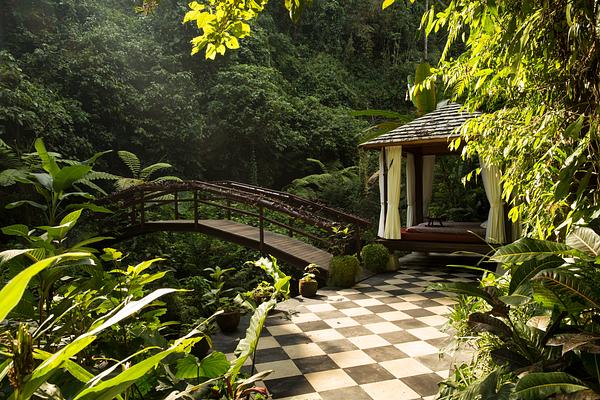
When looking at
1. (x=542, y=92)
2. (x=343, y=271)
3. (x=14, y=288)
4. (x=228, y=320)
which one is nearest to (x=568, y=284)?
(x=542, y=92)

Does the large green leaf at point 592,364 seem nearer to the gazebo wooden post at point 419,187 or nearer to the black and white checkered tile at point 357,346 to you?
the black and white checkered tile at point 357,346

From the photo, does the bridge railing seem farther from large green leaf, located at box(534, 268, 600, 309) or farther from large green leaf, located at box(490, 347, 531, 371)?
large green leaf, located at box(534, 268, 600, 309)

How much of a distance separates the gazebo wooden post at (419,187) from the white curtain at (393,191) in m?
1.60

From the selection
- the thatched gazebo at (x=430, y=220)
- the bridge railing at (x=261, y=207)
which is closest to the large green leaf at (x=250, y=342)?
the bridge railing at (x=261, y=207)

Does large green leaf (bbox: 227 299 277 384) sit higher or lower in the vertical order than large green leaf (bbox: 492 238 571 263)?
lower

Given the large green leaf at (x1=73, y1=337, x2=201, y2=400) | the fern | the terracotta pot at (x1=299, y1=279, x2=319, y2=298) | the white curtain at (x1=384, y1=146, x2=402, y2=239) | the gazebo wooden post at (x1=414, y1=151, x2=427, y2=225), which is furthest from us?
the fern

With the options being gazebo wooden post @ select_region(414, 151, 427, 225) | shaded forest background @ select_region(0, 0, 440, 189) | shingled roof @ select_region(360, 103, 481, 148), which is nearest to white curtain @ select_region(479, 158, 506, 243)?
shingled roof @ select_region(360, 103, 481, 148)

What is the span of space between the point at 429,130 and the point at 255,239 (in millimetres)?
3547

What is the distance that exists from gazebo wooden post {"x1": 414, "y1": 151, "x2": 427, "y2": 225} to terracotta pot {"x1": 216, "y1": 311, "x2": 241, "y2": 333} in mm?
5778

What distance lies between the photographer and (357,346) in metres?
3.57

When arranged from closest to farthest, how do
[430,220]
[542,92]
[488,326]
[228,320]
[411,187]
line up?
[488,326] → [542,92] → [228,320] → [430,220] → [411,187]

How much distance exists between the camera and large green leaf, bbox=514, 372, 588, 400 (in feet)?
4.52

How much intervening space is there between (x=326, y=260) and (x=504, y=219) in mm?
2839

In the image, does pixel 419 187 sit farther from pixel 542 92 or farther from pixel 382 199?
pixel 542 92
